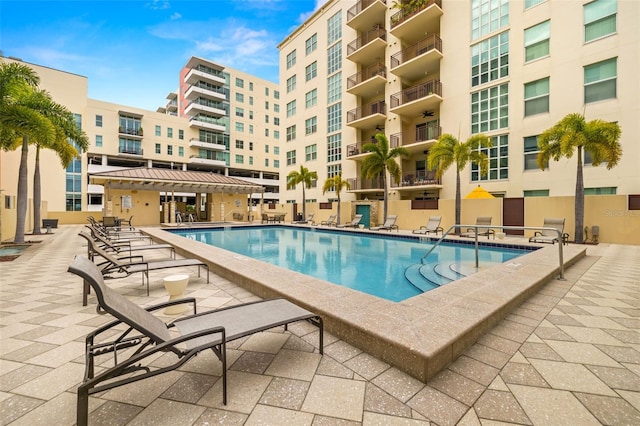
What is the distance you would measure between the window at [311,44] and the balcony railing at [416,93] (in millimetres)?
12417

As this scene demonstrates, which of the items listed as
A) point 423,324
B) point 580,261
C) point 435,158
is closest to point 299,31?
point 435,158

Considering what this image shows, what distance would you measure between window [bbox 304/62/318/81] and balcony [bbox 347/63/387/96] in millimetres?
5563

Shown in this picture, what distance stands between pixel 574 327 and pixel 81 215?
3286cm

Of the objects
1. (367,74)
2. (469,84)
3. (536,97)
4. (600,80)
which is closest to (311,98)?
(367,74)

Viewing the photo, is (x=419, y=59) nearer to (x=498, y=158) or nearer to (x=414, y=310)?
(x=498, y=158)

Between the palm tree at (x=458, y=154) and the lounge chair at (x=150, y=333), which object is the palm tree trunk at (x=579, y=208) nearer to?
the palm tree at (x=458, y=154)

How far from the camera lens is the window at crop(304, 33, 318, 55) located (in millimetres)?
28630

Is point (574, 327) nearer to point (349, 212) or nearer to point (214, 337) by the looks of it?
point (214, 337)

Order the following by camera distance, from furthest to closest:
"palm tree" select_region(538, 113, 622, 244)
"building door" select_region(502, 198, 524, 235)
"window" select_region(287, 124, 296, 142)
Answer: "window" select_region(287, 124, 296, 142) < "building door" select_region(502, 198, 524, 235) < "palm tree" select_region(538, 113, 622, 244)

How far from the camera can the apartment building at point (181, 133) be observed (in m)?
31.4

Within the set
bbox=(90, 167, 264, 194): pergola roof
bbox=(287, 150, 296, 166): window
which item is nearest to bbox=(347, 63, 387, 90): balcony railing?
bbox=(287, 150, 296, 166): window

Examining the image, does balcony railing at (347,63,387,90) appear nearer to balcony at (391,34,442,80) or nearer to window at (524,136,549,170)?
balcony at (391,34,442,80)

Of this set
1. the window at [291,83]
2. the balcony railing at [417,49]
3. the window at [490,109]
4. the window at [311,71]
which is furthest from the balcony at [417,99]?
the window at [291,83]

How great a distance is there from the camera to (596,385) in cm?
223
